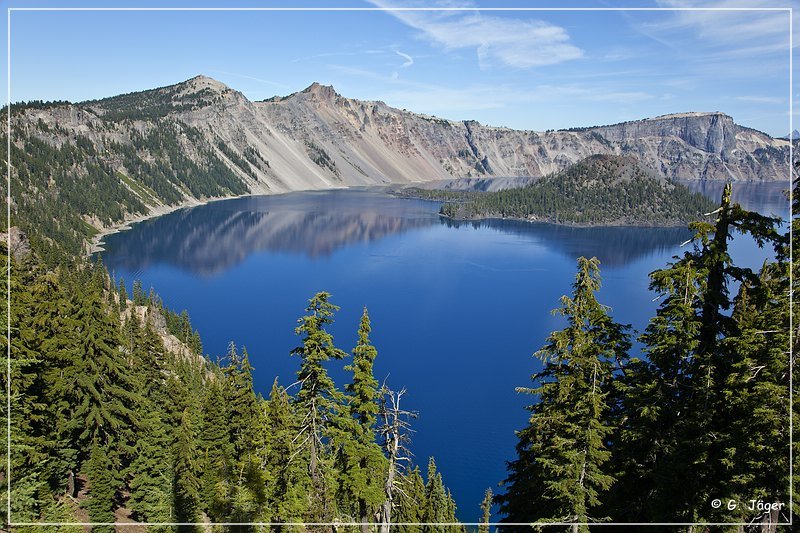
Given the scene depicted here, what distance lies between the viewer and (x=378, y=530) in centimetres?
2494

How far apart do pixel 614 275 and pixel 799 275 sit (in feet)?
434

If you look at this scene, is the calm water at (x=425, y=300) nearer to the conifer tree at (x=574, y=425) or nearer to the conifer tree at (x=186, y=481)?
the conifer tree at (x=186, y=481)

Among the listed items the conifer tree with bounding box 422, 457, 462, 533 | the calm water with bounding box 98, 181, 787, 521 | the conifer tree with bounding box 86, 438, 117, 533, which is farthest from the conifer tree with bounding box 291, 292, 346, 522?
the calm water with bounding box 98, 181, 787, 521

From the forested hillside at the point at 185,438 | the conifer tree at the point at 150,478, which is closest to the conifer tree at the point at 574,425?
the forested hillside at the point at 185,438

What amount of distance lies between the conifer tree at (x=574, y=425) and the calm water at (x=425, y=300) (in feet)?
79.6

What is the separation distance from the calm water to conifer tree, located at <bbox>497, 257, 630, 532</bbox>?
24.3 metres

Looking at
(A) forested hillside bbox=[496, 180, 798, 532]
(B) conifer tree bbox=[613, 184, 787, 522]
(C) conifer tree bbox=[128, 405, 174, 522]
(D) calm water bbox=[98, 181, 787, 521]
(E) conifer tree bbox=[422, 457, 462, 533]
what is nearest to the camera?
(A) forested hillside bbox=[496, 180, 798, 532]

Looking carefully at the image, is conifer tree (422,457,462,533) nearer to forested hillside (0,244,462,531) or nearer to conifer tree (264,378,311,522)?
forested hillside (0,244,462,531)

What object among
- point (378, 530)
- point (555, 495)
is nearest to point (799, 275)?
point (555, 495)

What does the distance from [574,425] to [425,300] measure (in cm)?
9481

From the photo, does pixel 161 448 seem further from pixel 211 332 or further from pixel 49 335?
pixel 211 332

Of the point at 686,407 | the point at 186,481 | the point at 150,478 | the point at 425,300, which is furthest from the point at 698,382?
the point at 425,300

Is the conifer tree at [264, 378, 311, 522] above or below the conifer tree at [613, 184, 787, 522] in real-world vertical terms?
below

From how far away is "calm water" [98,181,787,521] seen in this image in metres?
63.7
